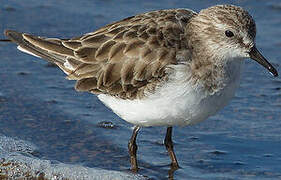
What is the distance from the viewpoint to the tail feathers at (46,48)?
894 centimetres

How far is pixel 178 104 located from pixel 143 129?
1.93 meters

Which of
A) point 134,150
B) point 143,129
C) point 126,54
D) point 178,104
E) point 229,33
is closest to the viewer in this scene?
point 178,104

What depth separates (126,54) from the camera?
834 centimetres

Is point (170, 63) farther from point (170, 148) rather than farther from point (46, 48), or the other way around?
point (46, 48)

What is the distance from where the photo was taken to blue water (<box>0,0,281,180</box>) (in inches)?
358

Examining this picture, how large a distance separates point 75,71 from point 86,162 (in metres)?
1.13

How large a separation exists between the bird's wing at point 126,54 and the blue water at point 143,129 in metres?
1.07

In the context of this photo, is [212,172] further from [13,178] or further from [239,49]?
[13,178]

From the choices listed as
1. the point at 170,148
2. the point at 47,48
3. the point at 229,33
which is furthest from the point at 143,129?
the point at 229,33

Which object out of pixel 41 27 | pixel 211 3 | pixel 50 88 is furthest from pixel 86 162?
pixel 211 3

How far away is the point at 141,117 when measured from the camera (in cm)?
832

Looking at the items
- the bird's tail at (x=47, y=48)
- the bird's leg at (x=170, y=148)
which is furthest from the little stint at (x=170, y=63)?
the bird's leg at (x=170, y=148)

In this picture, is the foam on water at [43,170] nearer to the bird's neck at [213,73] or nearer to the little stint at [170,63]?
the little stint at [170,63]

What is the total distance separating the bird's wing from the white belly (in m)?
0.14
